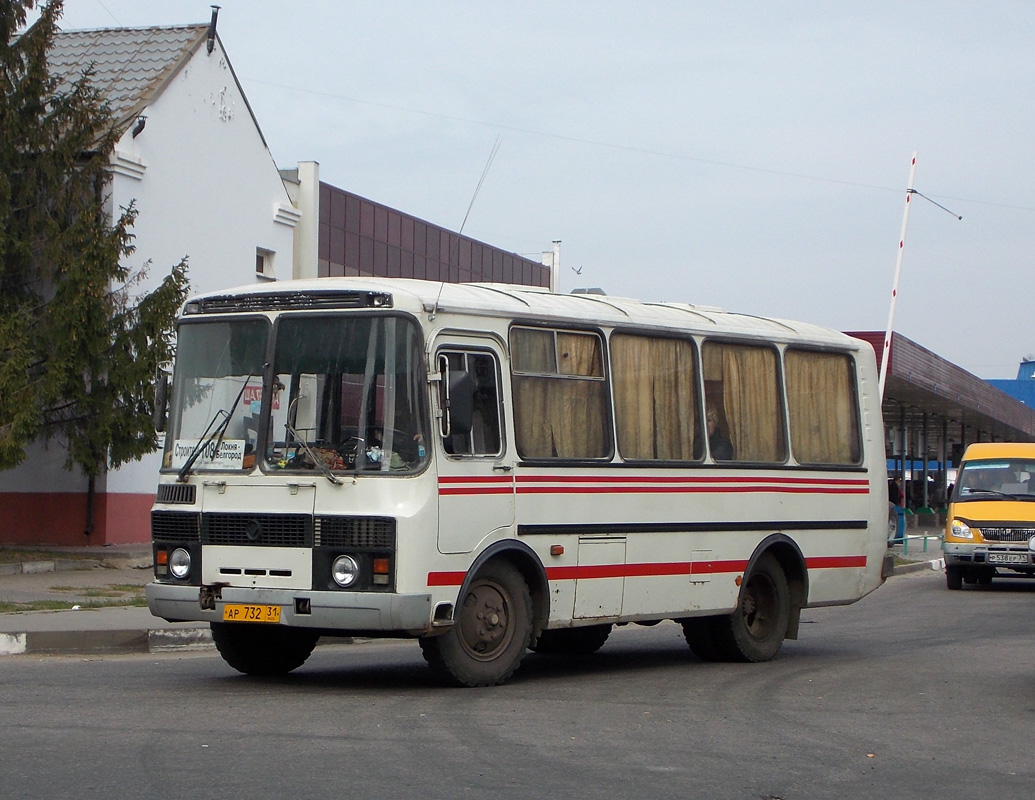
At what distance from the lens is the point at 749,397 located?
42.8 ft

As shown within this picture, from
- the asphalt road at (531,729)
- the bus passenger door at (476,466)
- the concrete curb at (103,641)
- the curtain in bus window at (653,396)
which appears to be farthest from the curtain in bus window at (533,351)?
the concrete curb at (103,641)

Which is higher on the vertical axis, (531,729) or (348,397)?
(348,397)

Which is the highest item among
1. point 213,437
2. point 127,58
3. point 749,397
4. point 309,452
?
point 127,58

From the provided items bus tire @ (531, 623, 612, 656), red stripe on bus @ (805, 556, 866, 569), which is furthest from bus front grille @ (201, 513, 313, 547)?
red stripe on bus @ (805, 556, 866, 569)

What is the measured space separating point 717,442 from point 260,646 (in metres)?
4.08

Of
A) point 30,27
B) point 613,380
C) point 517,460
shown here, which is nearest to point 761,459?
point 613,380

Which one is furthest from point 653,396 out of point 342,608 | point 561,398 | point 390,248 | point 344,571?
point 390,248

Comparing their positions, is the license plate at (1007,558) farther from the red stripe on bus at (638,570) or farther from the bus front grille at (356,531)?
the bus front grille at (356,531)

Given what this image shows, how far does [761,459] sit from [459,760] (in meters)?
6.01

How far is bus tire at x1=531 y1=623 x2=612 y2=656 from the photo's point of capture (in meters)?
13.3

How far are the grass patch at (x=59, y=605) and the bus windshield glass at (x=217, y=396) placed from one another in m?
5.76

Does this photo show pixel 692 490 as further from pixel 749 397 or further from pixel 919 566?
pixel 919 566

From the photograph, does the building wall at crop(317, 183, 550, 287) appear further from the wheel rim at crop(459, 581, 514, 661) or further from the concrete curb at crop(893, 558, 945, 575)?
the wheel rim at crop(459, 581, 514, 661)

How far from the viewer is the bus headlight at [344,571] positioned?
32.0 ft
